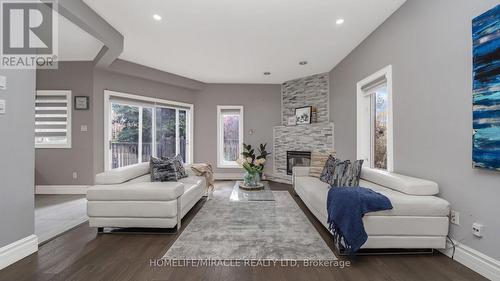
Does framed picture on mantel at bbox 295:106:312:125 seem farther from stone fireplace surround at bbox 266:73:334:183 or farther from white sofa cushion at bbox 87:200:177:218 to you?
white sofa cushion at bbox 87:200:177:218

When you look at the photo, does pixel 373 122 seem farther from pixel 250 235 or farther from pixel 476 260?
pixel 250 235

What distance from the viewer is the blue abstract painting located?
5.51 feet

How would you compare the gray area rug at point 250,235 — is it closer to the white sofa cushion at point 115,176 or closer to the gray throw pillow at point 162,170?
the gray throw pillow at point 162,170

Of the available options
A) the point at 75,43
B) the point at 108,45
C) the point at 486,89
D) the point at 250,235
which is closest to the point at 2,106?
the point at 108,45

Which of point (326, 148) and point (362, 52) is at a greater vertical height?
point (362, 52)

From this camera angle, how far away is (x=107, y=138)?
15.2ft

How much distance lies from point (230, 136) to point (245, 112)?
0.82m

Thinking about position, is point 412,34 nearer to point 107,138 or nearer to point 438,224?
point 438,224

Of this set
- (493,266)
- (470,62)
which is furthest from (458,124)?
(493,266)

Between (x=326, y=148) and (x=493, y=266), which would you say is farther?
(x=326, y=148)

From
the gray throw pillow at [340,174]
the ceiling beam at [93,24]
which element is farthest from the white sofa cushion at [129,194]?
the gray throw pillow at [340,174]

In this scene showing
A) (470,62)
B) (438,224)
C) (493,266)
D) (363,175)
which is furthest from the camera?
(363,175)

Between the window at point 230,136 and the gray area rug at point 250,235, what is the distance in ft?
9.07

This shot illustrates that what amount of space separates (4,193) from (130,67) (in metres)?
3.47
